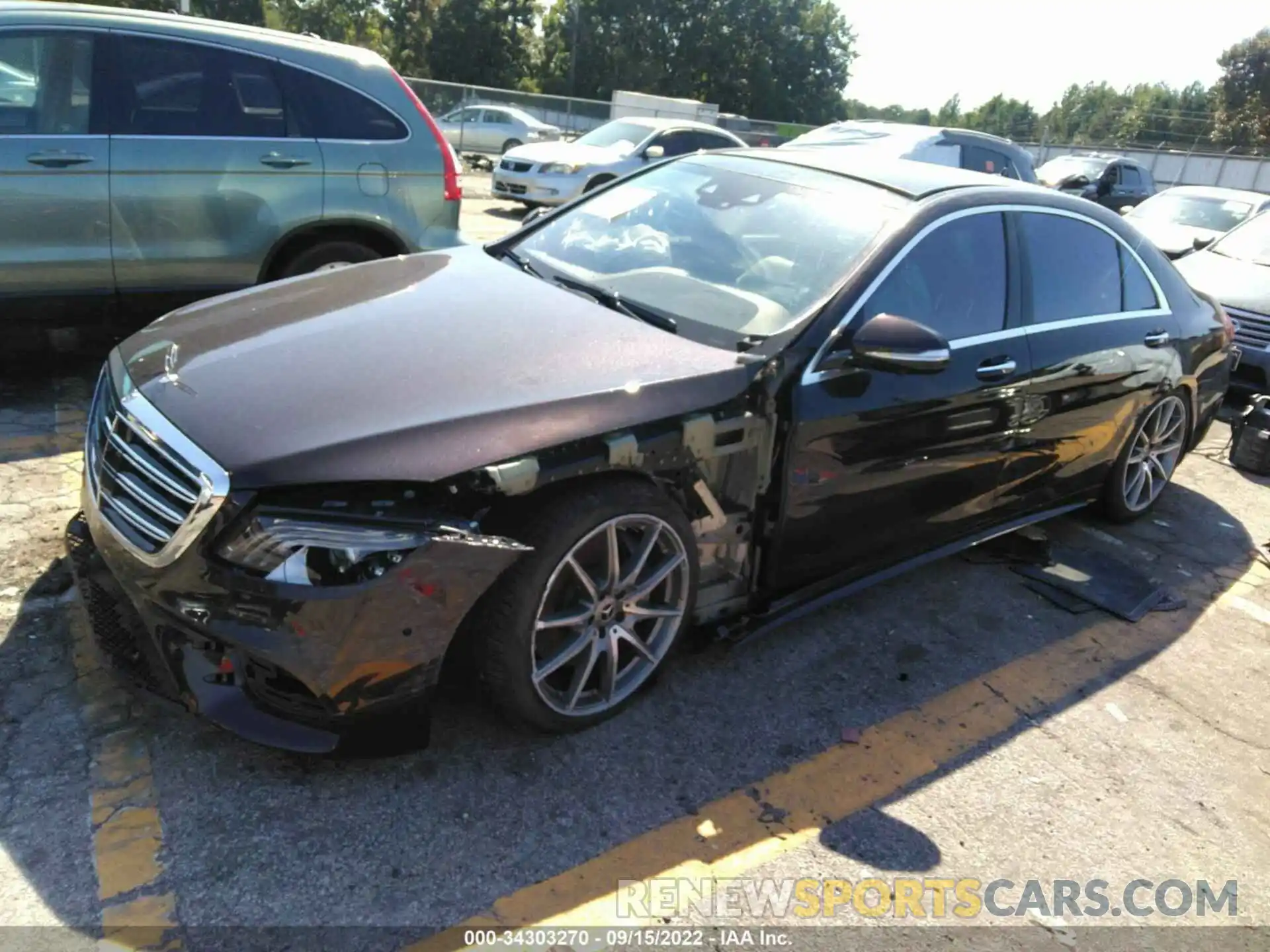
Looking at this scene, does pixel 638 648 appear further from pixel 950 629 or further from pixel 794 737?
pixel 950 629

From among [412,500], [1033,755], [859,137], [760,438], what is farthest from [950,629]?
[859,137]

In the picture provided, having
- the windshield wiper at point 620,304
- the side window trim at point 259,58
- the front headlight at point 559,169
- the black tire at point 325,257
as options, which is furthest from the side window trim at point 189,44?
the front headlight at point 559,169

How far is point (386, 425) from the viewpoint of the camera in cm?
239

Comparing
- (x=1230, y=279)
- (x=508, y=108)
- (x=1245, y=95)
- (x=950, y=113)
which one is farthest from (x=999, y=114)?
(x=1230, y=279)

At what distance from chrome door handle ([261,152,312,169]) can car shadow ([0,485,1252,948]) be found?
2.71 meters

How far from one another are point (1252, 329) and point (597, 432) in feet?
22.4

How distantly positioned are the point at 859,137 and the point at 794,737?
384 inches

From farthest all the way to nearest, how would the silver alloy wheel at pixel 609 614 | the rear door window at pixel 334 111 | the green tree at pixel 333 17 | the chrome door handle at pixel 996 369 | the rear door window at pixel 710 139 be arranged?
the green tree at pixel 333 17
the rear door window at pixel 710 139
the rear door window at pixel 334 111
the chrome door handle at pixel 996 369
the silver alloy wheel at pixel 609 614

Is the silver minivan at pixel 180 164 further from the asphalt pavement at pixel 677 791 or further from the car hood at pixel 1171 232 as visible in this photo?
the car hood at pixel 1171 232

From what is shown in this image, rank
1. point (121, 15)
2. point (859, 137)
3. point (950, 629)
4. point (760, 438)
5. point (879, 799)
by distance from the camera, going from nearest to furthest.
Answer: point (879, 799) → point (760, 438) → point (950, 629) → point (121, 15) → point (859, 137)

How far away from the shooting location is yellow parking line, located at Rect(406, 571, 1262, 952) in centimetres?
227

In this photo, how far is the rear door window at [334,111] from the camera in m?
5.19

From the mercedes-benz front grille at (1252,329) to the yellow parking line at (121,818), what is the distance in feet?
25.2

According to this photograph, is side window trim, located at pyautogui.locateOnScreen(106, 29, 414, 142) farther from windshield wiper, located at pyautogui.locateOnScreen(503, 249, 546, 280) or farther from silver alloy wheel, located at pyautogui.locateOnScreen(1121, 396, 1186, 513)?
silver alloy wheel, located at pyautogui.locateOnScreen(1121, 396, 1186, 513)
